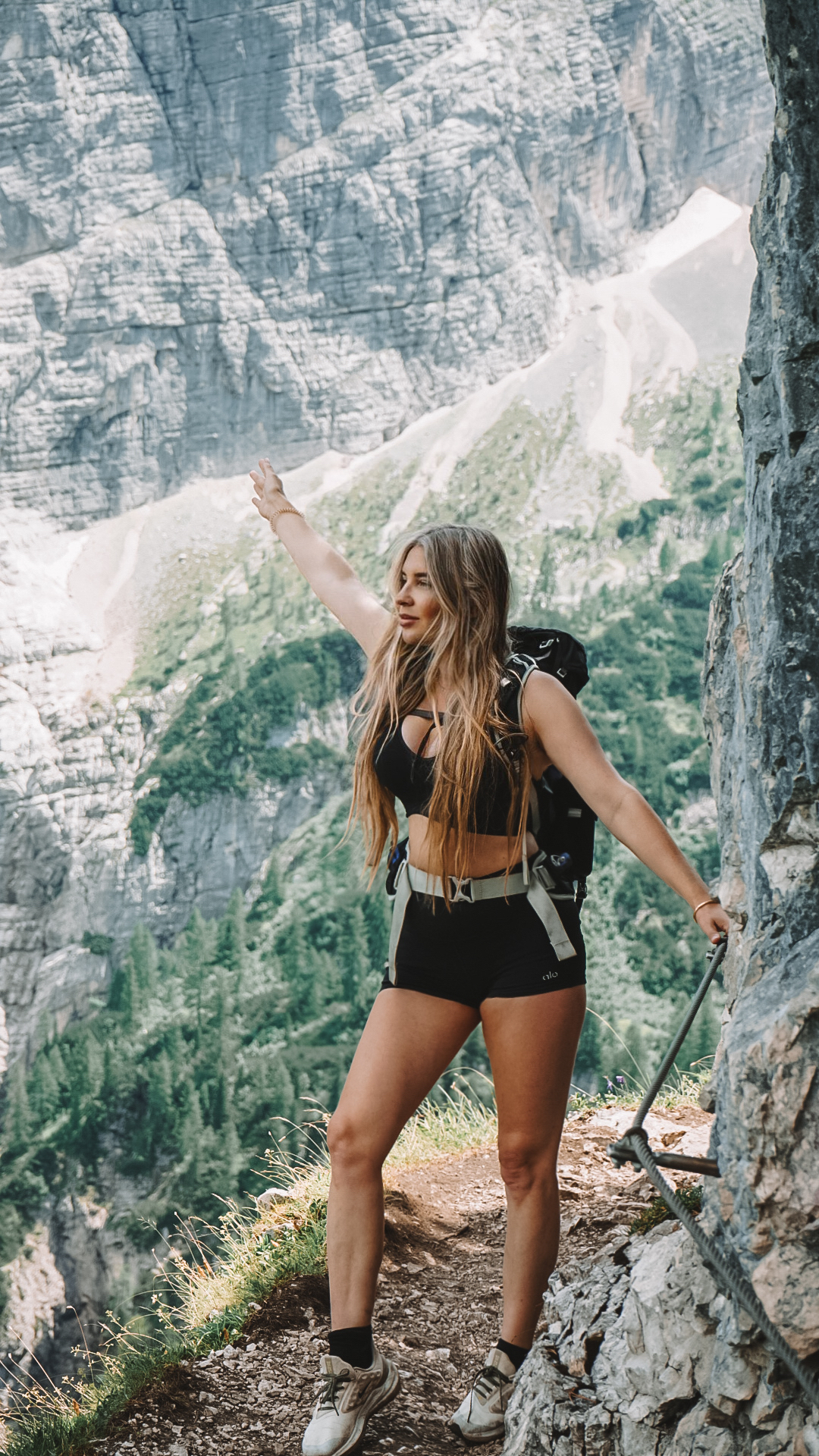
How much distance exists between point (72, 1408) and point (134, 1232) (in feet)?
109

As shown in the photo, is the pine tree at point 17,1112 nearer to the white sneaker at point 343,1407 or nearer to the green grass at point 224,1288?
the green grass at point 224,1288

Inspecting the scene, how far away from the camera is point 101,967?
40125 millimetres

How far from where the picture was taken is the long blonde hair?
1860mm

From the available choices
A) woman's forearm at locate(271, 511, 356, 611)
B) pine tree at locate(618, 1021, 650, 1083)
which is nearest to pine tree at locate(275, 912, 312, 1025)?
pine tree at locate(618, 1021, 650, 1083)

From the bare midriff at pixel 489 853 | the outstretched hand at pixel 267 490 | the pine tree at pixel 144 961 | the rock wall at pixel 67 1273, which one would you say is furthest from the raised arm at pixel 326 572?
the pine tree at pixel 144 961

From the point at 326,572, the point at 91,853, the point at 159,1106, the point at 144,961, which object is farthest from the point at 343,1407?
the point at 91,853

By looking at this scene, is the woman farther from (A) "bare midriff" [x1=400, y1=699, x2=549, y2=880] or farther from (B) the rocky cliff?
(B) the rocky cliff

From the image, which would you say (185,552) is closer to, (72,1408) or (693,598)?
(693,598)

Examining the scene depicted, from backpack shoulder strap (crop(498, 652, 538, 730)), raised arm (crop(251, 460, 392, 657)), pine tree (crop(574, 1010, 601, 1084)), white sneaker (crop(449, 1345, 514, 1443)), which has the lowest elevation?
pine tree (crop(574, 1010, 601, 1084))

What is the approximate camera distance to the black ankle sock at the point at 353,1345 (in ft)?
6.28

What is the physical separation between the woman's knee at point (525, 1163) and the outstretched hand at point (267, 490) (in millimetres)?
1366

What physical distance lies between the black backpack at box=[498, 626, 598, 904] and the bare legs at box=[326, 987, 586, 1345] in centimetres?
21

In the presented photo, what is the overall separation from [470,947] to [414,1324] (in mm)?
1346

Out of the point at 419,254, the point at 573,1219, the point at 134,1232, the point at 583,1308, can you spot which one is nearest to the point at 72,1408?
the point at 573,1219
